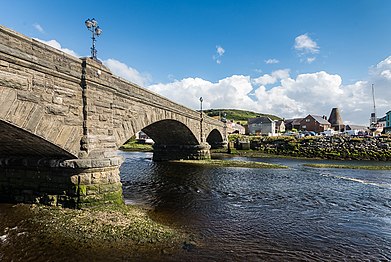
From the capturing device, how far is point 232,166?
27781 mm

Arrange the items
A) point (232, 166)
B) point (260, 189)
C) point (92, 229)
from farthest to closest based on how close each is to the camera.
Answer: point (232, 166), point (260, 189), point (92, 229)

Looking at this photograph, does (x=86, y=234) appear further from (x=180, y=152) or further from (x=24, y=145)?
(x=180, y=152)

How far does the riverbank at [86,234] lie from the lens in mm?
6641

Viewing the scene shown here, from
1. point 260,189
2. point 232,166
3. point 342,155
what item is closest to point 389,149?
point 342,155

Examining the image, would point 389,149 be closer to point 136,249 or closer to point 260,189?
point 260,189

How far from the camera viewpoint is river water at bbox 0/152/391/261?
715 centimetres

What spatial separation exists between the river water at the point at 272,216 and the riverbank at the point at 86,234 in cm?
51

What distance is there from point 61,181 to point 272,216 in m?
9.58

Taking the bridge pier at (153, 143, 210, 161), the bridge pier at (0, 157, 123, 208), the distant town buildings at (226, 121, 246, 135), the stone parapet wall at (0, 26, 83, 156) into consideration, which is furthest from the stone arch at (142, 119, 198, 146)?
the distant town buildings at (226, 121, 246, 135)

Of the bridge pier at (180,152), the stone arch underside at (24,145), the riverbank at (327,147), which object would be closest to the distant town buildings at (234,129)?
the riverbank at (327,147)

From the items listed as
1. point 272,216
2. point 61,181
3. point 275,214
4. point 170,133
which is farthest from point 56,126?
point 170,133

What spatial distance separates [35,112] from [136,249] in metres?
5.94

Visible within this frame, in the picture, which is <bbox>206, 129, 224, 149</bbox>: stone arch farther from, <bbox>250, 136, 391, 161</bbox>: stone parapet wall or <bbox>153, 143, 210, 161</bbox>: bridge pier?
<bbox>153, 143, 210, 161</bbox>: bridge pier

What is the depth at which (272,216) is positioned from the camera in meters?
10.6
